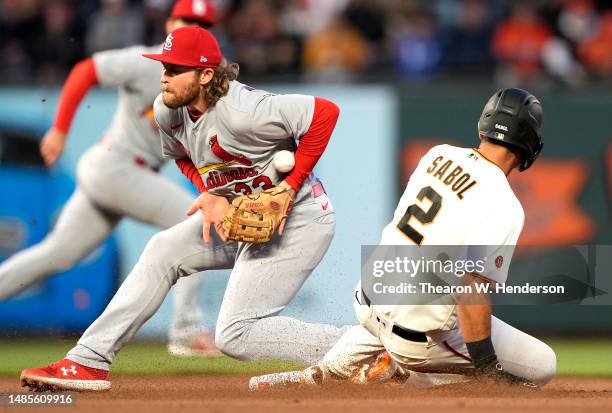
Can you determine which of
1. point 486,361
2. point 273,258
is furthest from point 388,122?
point 486,361

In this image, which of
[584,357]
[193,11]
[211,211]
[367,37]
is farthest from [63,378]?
[367,37]

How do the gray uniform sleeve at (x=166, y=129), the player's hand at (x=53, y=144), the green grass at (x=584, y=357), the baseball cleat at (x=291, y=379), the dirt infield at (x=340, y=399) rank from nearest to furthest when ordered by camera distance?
1. the dirt infield at (x=340, y=399)
2. the gray uniform sleeve at (x=166, y=129)
3. the baseball cleat at (x=291, y=379)
4. the player's hand at (x=53, y=144)
5. the green grass at (x=584, y=357)

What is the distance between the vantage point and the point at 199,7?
757 centimetres

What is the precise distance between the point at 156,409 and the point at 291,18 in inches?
295

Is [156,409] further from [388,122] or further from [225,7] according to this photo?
[225,7]

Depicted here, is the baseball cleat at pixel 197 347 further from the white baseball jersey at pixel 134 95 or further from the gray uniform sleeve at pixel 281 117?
the gray uniform sleeve at pixel 281 117

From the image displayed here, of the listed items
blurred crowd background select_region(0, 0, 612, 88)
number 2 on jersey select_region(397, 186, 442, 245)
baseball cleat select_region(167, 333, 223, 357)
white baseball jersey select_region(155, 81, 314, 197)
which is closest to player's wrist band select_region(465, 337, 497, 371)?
number 2 on jersey select_region(397, 186, 442, 245)

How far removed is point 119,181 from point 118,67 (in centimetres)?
83

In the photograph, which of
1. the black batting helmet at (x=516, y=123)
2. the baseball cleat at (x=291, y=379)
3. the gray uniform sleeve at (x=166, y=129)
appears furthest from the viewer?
the baseball cleat at (x=291, y=379)

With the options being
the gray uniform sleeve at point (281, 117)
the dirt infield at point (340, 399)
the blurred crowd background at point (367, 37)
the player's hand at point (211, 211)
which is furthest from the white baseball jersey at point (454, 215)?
the blurred crowd background at point (367, 37)

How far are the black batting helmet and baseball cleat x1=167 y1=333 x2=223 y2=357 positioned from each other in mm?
2627

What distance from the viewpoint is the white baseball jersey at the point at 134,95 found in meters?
7.71

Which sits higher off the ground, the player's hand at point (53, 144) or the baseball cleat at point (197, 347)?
the player's hand at point (53, 144)

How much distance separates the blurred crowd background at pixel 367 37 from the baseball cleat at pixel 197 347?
12.2 feet
